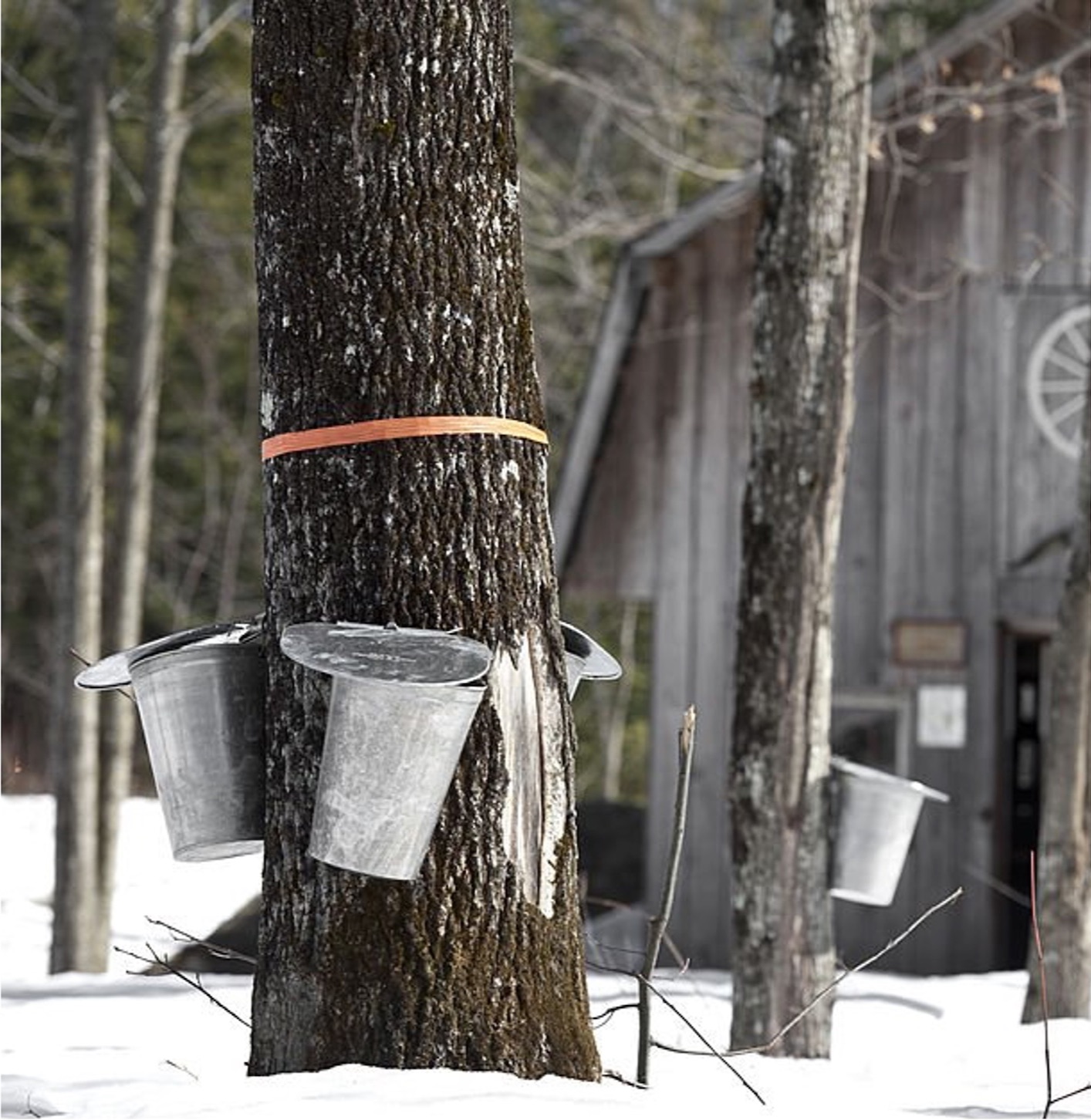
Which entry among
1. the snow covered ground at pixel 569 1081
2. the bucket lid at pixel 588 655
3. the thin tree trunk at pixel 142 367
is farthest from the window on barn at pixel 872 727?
the bucket lid at pixel 588 655

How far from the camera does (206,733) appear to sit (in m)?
4.40

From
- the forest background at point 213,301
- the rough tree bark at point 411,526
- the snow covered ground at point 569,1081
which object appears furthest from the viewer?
the forest background at point 213,301

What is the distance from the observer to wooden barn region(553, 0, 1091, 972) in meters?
13.1

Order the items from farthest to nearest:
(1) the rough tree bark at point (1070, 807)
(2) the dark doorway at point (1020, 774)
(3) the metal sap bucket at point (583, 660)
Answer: (2) the dark doorway at point (1020, 774) → (1) the rough tree bark at point (1070, 807) → (3) the metal sap bucket at point (583, 660)

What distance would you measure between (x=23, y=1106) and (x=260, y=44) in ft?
7.91

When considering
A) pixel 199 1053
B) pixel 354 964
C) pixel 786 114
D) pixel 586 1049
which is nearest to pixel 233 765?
pixel 354 964

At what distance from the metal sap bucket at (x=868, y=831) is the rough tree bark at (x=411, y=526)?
3248 millimetres

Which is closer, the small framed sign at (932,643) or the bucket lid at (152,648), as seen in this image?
the bucket lid at (152,648)

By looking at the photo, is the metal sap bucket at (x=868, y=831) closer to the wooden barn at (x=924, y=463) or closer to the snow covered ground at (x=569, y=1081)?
the snow covered ground at (x=569, y=1081)

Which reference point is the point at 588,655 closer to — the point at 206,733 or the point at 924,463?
the point at 206,733

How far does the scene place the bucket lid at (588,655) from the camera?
15.3ft

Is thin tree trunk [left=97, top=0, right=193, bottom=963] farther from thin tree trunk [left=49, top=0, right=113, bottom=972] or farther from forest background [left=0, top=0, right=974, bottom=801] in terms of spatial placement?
forest background [left=0, top=0, right=974, bottom=801]

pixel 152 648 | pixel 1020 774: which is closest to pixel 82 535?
pixel 1020 774

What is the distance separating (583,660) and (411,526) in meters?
0.58
